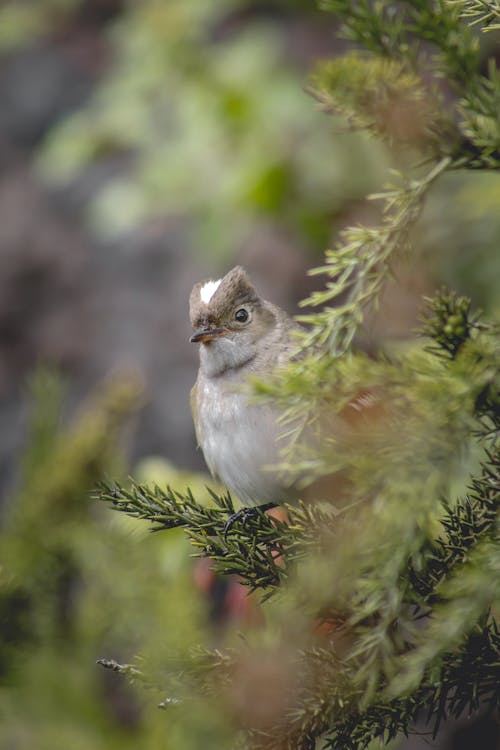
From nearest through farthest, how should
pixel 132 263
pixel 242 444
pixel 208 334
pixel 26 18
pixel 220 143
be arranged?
1. pixel 242 444
2. pixel 208 334
3. pixel 220 143
4. pixel 132 263
5. pixel 26 18

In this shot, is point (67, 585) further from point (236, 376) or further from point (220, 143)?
point (220, 143)

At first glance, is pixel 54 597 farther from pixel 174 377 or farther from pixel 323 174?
pixel 174 377

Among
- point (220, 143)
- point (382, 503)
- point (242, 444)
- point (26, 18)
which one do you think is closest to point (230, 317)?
point (242, 444)

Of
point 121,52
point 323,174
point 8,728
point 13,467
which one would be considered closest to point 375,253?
point 8,728

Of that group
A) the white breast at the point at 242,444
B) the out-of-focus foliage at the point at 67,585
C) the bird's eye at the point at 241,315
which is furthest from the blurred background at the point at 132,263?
the bird's eye at the point at 241,315

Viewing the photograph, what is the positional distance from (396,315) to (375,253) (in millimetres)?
748

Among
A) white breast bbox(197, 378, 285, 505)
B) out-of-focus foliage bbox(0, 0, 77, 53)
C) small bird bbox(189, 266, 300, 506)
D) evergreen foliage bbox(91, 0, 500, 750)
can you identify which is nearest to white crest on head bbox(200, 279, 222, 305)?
small bird bbox(189, 266, 300, 506)

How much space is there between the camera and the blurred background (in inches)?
82.8

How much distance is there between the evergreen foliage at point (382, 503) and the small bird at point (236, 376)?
77cm

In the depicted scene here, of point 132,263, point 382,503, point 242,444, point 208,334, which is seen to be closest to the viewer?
point 382,503

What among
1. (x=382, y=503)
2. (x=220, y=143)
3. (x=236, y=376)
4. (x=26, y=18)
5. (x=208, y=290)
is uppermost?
(x=26, y=18)

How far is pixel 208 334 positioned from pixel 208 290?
0.15 meters

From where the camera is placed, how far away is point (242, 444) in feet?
7.11

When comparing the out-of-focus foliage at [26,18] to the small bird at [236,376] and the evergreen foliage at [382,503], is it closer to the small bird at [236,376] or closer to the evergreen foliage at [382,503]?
the small bird at [236,376]
